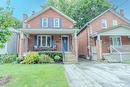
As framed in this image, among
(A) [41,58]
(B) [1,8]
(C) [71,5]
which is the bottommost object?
(A) [41,58]

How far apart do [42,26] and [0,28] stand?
1853 centimetres

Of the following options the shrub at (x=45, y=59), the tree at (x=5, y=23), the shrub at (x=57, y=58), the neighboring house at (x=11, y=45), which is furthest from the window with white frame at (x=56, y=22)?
the tree at (x=5, y=23)

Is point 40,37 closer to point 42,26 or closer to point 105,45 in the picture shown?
point 42,26

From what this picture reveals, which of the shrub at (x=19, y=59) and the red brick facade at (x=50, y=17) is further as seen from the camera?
the red brick facade at (x=50, y=17)

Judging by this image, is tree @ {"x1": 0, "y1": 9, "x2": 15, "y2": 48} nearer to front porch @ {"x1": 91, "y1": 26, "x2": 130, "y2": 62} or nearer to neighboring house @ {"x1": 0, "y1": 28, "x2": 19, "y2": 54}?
front porch @ {"x1": 91, "y1": 26, "x2": 130, "y2": 62}

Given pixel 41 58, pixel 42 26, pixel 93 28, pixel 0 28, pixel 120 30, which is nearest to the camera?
pixel 0 28

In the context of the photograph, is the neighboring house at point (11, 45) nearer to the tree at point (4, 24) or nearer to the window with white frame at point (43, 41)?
the window with white frame at point (43, 41)

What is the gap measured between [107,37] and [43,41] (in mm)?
9944

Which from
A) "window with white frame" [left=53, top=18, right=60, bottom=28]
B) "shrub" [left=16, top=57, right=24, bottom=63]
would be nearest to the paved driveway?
"shrub" [left=16, top=57, right=24, bottom=63]

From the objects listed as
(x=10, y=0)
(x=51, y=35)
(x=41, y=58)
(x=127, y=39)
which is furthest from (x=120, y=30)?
(x=10, y=0)

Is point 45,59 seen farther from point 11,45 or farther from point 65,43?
point 11,45

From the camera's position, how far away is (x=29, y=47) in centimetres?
2864

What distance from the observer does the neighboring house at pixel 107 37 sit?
88.2 ft

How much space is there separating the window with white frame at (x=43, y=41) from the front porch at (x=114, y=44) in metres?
6.86
